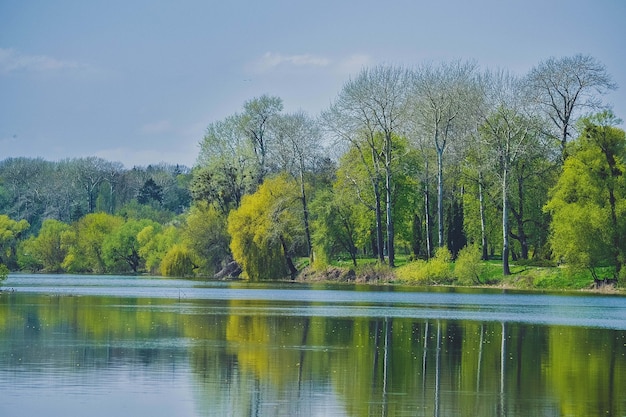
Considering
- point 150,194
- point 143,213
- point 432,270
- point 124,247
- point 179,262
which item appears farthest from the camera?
point 150,194

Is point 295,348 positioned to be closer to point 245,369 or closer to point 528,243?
point 245,369

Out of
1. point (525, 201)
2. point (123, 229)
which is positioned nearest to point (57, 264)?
point (123, 229)

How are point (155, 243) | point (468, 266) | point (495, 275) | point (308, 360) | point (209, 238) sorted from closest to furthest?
point (308, 360) → point (468, 266) → point (495, 275) → point (209, 238) → point (155, 243)

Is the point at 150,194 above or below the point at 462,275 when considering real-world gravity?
above

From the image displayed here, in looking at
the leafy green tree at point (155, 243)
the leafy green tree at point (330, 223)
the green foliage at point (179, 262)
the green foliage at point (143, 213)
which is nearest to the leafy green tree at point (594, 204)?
the leafy green tree at point (330, 223)

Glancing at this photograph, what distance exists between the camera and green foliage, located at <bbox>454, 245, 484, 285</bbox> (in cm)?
6906

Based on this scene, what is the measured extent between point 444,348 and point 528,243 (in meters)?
53.7

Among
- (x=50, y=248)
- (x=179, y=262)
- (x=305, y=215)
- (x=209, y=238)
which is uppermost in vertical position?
(x=305, y=215)

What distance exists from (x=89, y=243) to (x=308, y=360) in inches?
3361

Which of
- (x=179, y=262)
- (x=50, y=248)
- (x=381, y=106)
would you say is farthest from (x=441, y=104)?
(x=50, y=248)

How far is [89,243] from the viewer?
356ft

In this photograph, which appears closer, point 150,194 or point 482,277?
point 482,277

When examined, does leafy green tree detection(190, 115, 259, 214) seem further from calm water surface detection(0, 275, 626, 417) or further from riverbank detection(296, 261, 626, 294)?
calm water surface detection(0, 275, 626, 417)

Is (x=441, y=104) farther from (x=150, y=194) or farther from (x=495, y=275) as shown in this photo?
(x=150, y=194)
